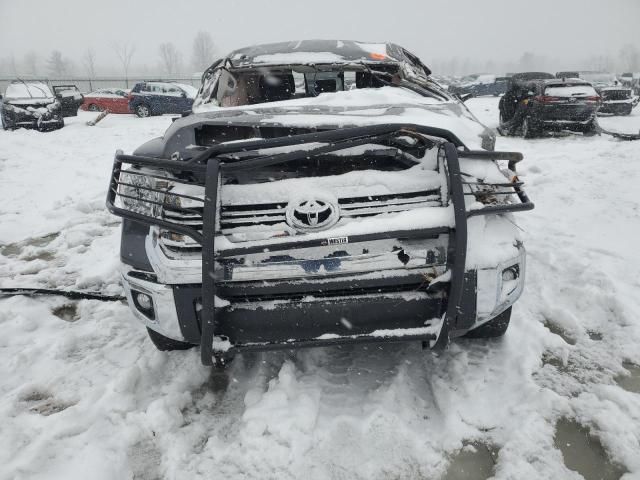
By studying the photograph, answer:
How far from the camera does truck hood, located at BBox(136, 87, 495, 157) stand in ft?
7.53

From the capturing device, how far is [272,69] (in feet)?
12.1

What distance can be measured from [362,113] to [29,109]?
13.0 metres

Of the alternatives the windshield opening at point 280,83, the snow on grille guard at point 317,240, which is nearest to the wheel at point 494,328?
the snow on grille guard at point 317,240

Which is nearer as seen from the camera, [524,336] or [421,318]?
[421,318]

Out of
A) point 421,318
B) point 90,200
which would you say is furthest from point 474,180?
point 90,200

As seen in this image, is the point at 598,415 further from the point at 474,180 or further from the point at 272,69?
the point at 272,69

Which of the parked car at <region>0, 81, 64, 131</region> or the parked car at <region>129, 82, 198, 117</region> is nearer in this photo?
the parked car at <region>0, 81, 64, 131</region>

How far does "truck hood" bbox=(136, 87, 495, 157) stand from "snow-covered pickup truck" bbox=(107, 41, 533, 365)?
0.04m

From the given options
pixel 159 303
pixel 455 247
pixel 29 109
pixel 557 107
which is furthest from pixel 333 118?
pixel 29 109

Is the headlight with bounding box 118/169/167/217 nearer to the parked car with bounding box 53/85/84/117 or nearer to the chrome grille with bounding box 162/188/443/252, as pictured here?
the chrome grille with bounding box 162/188/443/252

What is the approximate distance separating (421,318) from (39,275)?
3.39 metres

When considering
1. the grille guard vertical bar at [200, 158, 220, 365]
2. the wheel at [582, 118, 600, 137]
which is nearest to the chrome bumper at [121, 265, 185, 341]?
the grille guard vertical bar at [200, 158, 220, 365]

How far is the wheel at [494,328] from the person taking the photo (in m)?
2.40

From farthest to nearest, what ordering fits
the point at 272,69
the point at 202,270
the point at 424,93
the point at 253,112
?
the point at 272,69 → the point at 424,93 → the point at 253,112 → the point at 202,270
